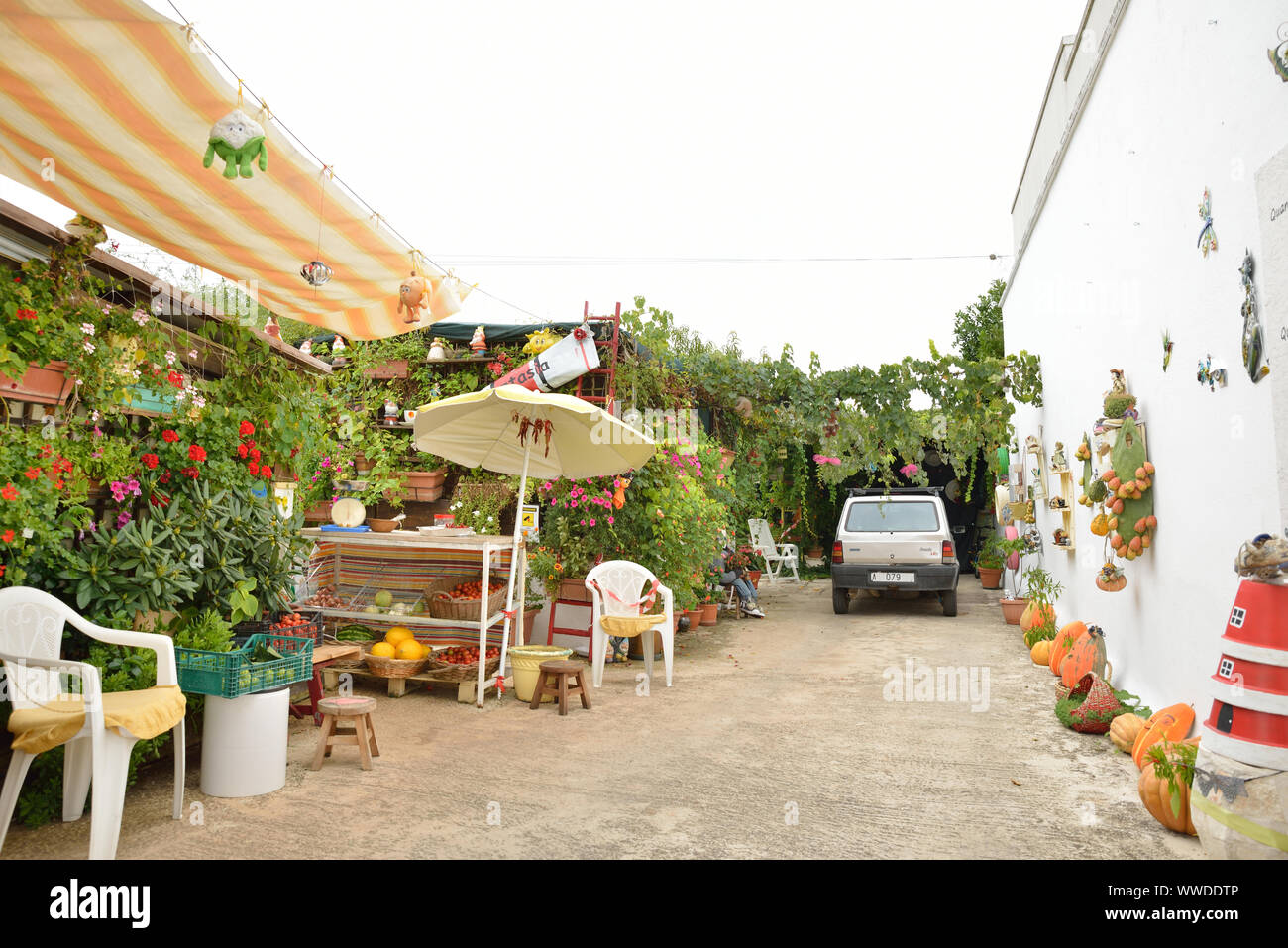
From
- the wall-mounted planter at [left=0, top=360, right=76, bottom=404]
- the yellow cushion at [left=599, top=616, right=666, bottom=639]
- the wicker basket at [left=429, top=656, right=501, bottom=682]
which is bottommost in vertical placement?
the wicker basket at [left=429, top=656, right=501, bottom=682]

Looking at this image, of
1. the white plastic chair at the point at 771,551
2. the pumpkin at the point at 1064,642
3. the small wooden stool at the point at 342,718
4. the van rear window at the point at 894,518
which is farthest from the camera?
the white plastic chair at the point at 771,551

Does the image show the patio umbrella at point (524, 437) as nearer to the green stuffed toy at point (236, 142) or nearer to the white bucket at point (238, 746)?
the white bucket at point (238, 746)

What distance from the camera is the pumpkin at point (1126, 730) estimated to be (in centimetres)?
400

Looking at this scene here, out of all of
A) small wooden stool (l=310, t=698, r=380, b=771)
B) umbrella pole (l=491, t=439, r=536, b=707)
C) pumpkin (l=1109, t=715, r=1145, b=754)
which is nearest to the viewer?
small wooden stool (l=310, t=698, r=380, b=771)

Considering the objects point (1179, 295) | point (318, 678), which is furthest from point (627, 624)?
point (1179, 295)

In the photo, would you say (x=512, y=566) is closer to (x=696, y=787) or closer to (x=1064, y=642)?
(x=696, y=787)

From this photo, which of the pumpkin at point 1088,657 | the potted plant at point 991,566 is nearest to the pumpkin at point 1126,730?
the pumpkin at point 1088,657

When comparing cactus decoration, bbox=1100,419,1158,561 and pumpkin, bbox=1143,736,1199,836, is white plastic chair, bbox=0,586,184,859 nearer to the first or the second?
pumpkin, bbox=1143,736,1199,836

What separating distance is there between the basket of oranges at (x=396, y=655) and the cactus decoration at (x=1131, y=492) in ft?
15.0

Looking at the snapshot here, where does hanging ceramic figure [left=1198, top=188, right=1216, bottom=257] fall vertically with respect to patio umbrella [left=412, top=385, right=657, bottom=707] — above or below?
above

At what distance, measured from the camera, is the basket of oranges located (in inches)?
205

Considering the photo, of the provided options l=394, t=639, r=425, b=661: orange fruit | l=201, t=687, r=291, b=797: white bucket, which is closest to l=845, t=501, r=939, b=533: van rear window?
l=394, t=639, r=425, b=661: orange fruit

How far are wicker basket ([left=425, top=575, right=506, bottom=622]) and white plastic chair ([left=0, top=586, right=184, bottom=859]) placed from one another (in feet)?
8.36
